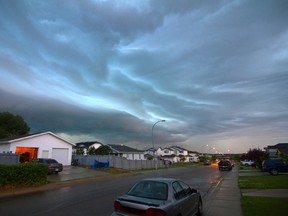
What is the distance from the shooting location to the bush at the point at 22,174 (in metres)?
16.8

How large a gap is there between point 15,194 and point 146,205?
12.6m

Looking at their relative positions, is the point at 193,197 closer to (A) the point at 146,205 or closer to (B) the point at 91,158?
(A) the point at 146,205

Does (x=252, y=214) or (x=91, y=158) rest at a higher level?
(x=91, y=158)

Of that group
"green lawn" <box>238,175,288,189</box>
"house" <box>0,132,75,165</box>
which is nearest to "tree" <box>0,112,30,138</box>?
"house" <box>0,132,75,165</box>

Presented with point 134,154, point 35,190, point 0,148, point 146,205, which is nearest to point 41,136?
point 0,148

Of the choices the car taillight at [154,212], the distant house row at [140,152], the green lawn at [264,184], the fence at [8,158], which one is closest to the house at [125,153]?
the distant house row at [140,152]

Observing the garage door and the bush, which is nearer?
the bush

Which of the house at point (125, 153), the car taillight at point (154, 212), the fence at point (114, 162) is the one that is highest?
the house at point (125, 153)

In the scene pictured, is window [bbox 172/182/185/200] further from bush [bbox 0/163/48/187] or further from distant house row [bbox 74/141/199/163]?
distant house row [bbox 74/141/199/163]

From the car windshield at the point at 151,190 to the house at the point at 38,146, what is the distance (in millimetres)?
29581

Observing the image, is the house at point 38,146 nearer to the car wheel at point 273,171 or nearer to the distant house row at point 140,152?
the distant house row at point 140,152

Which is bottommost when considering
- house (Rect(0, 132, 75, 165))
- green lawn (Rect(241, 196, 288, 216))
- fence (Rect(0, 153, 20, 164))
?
green lawn (Rect(241, 196, 288, 216))

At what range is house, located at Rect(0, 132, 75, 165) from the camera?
110 ft

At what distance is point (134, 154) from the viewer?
7231 centimetres
